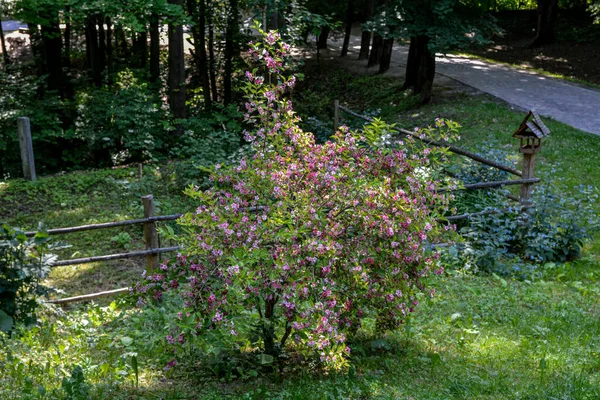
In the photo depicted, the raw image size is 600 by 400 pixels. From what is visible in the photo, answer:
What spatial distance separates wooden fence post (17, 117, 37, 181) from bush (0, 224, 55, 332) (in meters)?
7.90

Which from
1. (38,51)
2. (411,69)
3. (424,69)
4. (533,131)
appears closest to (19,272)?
(533,131)

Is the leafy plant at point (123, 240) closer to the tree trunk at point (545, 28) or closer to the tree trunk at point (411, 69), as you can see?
the tree trunk at point (411, 69)

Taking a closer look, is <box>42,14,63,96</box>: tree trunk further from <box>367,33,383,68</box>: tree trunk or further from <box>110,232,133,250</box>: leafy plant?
<box>367,33,383,68</box>: tree trunk

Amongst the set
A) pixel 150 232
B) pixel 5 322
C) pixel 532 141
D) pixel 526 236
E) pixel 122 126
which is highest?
pixel 532 141

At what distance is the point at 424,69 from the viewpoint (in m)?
18.5

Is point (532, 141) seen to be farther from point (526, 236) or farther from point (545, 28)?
point (545, 28)

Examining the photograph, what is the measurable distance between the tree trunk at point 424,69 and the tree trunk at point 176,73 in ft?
23.1

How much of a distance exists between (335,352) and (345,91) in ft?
67.0

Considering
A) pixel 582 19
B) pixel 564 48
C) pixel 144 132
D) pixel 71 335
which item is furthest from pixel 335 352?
pixel 582 19

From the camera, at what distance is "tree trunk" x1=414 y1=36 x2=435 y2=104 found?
17906 millimetres

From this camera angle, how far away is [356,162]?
5188mm

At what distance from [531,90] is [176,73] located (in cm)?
1098

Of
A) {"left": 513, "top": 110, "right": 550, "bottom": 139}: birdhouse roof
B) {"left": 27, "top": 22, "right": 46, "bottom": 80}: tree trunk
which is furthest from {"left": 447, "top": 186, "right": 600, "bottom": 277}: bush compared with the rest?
{"left": 27, "top": 22, "right": 46, "bottom": 80}: tree trunk

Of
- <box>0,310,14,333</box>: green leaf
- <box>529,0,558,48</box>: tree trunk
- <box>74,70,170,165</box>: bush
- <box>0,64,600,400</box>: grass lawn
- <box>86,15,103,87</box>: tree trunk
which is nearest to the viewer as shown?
<box>0,64,600,400</box>: grass lawn
